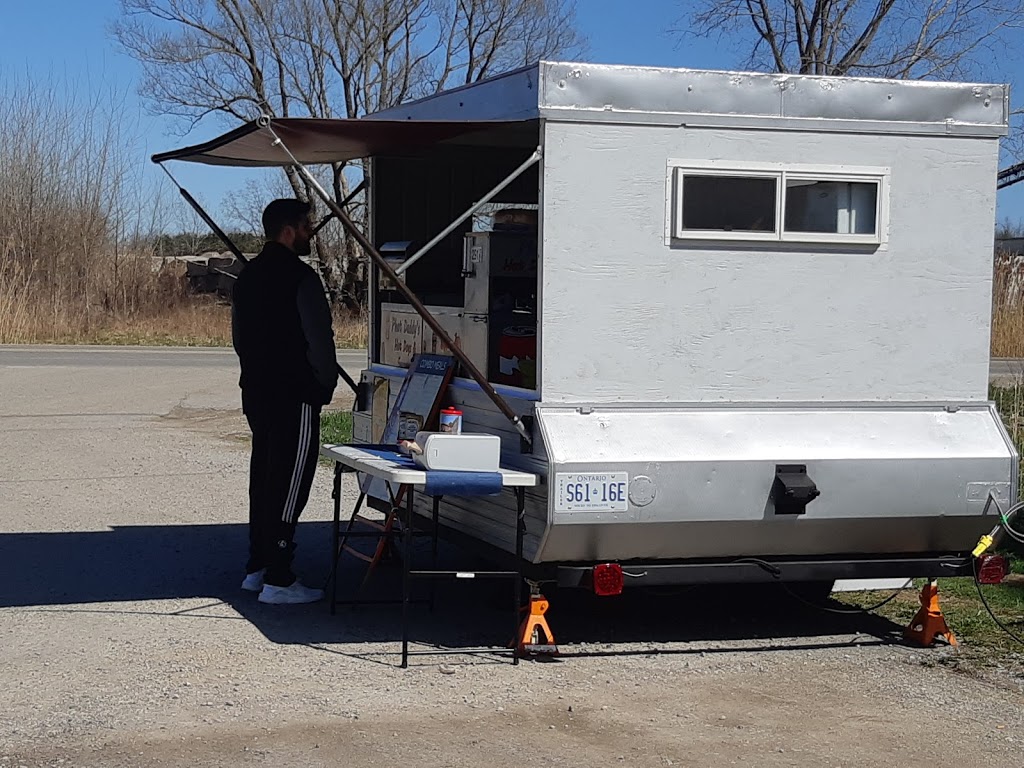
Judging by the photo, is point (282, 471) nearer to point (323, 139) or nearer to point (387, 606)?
point (387, 606)

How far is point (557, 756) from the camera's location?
521 cm

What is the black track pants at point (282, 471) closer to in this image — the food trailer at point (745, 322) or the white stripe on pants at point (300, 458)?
the white stripe on pants at point (300, 458)

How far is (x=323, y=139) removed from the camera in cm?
685

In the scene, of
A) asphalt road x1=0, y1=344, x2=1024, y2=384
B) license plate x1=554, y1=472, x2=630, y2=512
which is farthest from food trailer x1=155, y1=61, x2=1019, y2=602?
asphalt road x1=0, y1=344, x2=1024, y2=384

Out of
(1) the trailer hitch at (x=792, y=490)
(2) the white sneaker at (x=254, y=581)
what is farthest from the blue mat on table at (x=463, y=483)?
(2) the white sneaker at (x=254, y=581)

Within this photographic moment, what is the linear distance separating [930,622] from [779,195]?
2243mm

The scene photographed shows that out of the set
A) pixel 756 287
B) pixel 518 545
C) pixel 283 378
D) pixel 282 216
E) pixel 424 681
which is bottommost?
pixel 424 681

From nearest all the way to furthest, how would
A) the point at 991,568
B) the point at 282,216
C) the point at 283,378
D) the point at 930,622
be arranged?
the point at 991,568 < the point at 930,622 < the point at 283,378 < the point at 282,216

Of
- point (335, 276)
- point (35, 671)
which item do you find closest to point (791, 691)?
point (35, 671)

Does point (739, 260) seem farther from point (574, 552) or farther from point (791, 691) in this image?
point (791, 691)

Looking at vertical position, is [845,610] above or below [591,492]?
below

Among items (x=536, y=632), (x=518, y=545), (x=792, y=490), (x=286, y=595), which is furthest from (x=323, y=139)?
(x=792, y=490)

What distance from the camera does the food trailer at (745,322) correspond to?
6.35 meters

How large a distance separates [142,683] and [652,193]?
3122 millimetres
